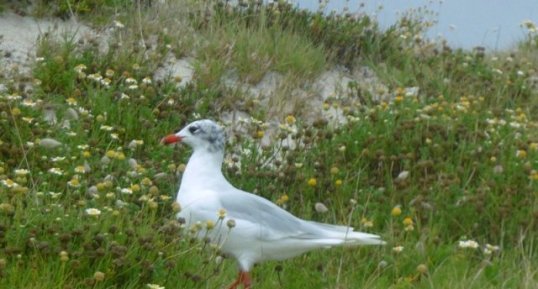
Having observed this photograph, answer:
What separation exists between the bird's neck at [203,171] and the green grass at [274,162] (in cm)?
23

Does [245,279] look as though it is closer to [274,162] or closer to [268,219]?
[268,219]

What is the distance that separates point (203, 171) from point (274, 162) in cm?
162

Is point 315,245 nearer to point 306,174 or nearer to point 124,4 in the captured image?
point 306,174

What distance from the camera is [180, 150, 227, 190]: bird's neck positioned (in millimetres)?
6875

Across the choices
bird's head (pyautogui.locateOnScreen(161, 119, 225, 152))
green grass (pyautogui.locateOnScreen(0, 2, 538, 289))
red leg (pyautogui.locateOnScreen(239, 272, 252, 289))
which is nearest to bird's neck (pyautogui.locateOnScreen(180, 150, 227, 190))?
bird's head (pyautogui.locateOnScreen(161, 119, 225, 152))

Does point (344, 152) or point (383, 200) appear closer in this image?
point (383, 200)

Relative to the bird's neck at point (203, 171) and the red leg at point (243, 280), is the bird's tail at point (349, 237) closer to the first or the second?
the red leg at point (243, 280)

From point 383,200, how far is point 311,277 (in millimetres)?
1450

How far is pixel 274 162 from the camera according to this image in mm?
8547

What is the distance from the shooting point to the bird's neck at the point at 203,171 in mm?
6875

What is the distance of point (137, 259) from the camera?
6035 mm

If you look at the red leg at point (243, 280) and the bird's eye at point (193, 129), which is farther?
the bird's eye at point (193, 129)

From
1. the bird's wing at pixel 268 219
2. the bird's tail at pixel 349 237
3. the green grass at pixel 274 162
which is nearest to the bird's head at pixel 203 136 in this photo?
the green grass at pixel 274 162

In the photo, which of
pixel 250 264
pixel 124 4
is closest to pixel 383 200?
pixel 250 264
